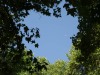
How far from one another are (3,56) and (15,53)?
69 cm

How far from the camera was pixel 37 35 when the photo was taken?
17.1 meters

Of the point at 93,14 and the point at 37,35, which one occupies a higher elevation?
the point at 93,14

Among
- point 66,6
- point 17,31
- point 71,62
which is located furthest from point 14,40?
point 71,62

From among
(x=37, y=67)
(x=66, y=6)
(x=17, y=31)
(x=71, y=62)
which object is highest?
(x=71, y=62)

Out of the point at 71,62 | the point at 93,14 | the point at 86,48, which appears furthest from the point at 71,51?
the point at 93,14

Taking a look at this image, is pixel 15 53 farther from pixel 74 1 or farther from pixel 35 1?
pixel 74 1

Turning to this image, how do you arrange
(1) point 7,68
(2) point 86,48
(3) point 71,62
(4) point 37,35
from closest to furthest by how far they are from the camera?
(1) point 7,68
(4) point 37,35
(2) point 86,48
(3) point 71,62

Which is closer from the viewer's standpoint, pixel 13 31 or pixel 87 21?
pixel 13 31

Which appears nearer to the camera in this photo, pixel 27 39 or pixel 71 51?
pixel 27 39

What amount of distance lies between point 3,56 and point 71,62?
45002 millimetres

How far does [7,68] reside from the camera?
52.4ft

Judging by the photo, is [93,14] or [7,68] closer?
[7,68]

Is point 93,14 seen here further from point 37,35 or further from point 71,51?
point 71,51

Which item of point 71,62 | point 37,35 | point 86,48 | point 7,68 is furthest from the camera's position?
point 71,62
